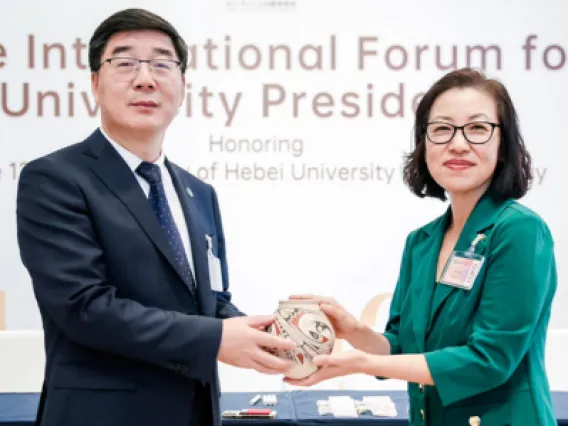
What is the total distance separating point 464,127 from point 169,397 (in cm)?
96

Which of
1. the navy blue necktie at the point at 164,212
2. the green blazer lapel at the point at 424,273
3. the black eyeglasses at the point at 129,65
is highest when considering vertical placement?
the black eyeglasses at the point at 129,65

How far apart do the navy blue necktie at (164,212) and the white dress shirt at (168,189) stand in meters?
0.01

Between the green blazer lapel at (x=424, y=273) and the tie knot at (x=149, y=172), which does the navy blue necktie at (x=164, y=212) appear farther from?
the green blazer lapel at (x=424, y=273)

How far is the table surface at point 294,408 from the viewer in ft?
7.97

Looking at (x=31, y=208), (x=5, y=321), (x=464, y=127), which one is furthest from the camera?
(x=5, y=321)

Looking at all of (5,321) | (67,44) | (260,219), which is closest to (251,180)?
(260,219)

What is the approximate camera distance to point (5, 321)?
12.4 ft

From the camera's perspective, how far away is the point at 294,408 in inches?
104

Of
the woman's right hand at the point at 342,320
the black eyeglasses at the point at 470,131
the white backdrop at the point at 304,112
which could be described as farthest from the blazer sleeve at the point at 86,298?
the white backdrop at the point at 304,112

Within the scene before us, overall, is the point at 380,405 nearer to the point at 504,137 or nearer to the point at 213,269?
the point at 213,269

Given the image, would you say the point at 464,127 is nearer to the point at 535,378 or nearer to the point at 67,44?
the point at 535,378

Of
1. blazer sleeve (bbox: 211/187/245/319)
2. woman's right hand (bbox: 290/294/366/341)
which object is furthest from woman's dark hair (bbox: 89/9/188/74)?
woman's right hand (bbox: 290/294/366/341)

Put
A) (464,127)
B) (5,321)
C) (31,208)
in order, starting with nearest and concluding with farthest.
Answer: (31,208)
(464,127)
(5,321)

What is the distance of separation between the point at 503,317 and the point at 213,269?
73 centimetres
